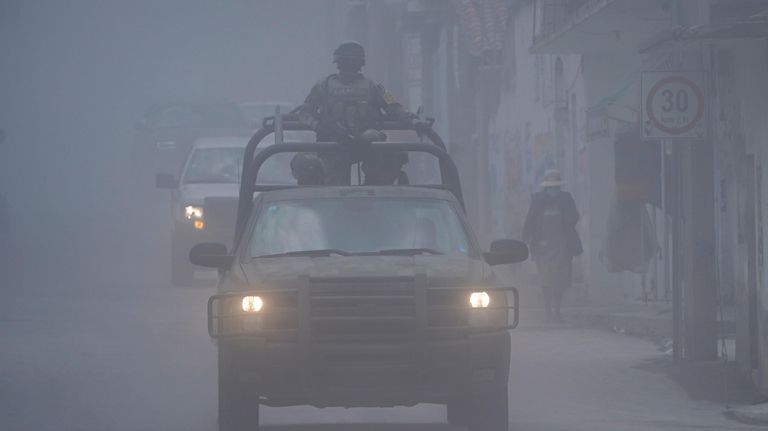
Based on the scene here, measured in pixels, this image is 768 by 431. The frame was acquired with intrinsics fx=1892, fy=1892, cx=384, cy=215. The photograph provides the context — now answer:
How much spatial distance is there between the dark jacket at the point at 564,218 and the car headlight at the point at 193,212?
477 cm

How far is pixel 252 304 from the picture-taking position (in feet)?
34.6

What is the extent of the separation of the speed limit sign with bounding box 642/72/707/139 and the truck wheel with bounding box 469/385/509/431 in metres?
5.52

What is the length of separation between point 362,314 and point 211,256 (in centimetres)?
143

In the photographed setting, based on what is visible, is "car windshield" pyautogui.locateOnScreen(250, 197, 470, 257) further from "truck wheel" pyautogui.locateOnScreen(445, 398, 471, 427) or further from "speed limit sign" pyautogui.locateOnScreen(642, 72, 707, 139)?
"speed limit sign" pyautogui.locateOnScreen(642, 72, 707, 139)

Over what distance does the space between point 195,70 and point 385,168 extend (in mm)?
57275

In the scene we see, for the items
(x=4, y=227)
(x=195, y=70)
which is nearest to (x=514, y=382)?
(x=4, y=227)

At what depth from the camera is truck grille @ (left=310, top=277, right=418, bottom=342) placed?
34.0 feet

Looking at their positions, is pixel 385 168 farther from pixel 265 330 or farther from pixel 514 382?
pixel 265 330

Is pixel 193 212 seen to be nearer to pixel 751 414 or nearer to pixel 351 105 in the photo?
pixel 351 105

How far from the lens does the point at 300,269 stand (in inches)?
423

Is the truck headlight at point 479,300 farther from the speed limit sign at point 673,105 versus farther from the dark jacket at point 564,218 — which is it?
the dark jacket at point 564,218

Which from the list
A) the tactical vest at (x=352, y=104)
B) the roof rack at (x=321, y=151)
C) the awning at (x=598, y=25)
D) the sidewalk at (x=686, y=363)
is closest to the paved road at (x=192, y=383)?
the sidewalk at (x=686, y=363)

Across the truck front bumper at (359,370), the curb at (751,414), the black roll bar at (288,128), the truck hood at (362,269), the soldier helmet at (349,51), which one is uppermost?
the soldier helmet at (349,51)

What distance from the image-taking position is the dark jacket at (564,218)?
72.7 ft
